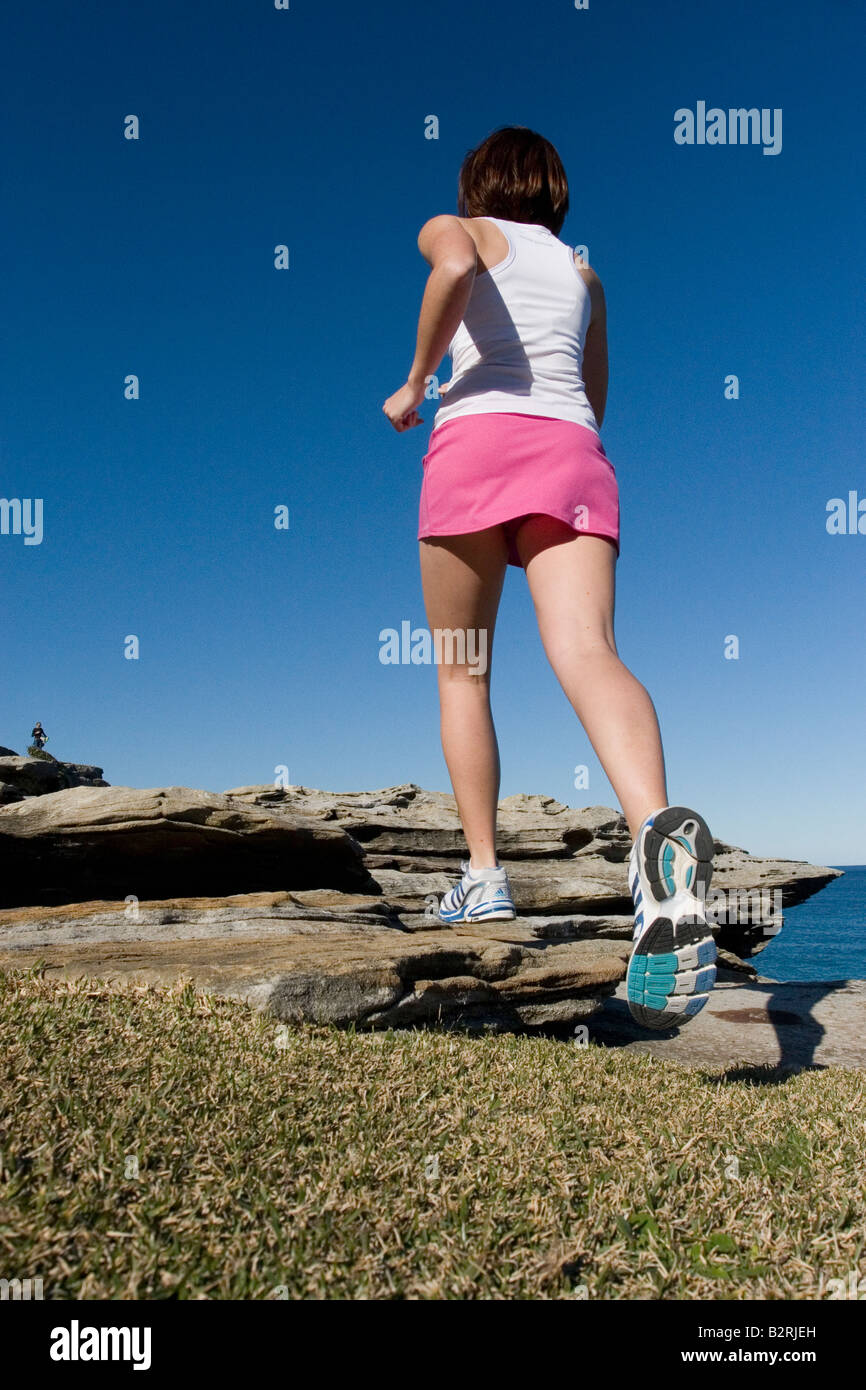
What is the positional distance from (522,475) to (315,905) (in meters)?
3.77

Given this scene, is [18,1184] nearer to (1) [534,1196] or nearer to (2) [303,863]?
(1) [534,1196]

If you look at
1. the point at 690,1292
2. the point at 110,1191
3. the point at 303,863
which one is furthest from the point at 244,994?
the point at 303,863

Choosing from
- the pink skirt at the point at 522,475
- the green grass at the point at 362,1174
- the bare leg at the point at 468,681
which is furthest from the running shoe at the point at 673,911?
the pink skirt at the point at 522,475

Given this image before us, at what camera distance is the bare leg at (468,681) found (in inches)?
158

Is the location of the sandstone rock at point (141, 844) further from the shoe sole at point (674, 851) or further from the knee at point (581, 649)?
the shoe sole at point (674, 851)

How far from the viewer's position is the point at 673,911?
300 cm

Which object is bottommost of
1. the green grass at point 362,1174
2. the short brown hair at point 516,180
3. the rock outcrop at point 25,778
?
the green grass at point 362,1174

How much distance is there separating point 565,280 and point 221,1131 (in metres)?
3.67

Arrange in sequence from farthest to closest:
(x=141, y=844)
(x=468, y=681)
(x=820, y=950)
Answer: (x=820, y=950)
(x=141, y=844)
(x=468, y=681)

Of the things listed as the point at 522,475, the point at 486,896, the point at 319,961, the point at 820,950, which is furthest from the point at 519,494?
the point at 820,950

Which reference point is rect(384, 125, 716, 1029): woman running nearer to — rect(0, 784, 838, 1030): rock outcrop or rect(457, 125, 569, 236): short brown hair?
rect(457, 125, 569, 236): short brown hair

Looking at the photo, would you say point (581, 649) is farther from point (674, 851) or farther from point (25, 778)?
point (25, 778)

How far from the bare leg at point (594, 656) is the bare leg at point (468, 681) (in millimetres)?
282

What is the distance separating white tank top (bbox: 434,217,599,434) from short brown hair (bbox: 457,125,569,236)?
0.40 metres
